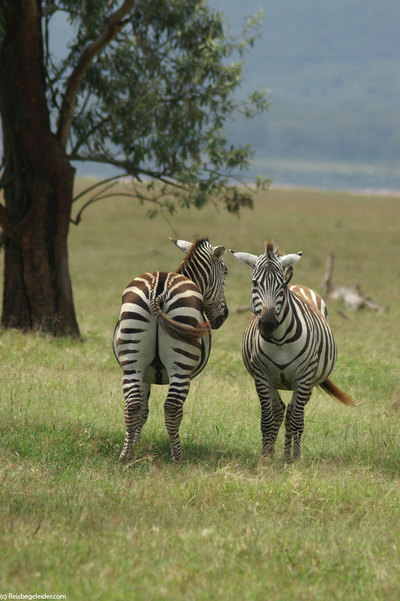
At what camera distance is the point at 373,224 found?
53.2m

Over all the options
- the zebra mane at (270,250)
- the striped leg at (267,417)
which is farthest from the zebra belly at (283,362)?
the zebra mane at (270,250)

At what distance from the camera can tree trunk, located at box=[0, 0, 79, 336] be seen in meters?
14.3

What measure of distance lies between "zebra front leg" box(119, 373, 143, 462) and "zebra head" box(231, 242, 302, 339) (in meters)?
1.40

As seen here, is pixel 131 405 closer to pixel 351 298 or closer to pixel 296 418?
pixel 296 418

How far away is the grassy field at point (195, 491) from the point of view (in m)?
4.88

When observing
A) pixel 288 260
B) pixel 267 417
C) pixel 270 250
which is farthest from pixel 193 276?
pixel 267 417

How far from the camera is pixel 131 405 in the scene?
298 inches

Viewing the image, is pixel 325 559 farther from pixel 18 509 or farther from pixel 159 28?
pixel 159 28

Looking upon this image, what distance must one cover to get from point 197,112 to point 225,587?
41.3 ft

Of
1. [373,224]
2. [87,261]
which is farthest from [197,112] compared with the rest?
[373,224]

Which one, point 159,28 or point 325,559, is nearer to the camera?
point 325,559

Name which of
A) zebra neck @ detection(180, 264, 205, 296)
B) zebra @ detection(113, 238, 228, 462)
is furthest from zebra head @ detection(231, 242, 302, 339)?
zebra neck @ detection(180, 264, 205, 296)

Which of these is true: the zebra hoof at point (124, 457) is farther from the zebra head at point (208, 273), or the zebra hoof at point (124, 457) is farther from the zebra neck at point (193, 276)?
the zebra neck at point (193, 276)

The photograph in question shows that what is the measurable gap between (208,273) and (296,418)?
1.92 meters
